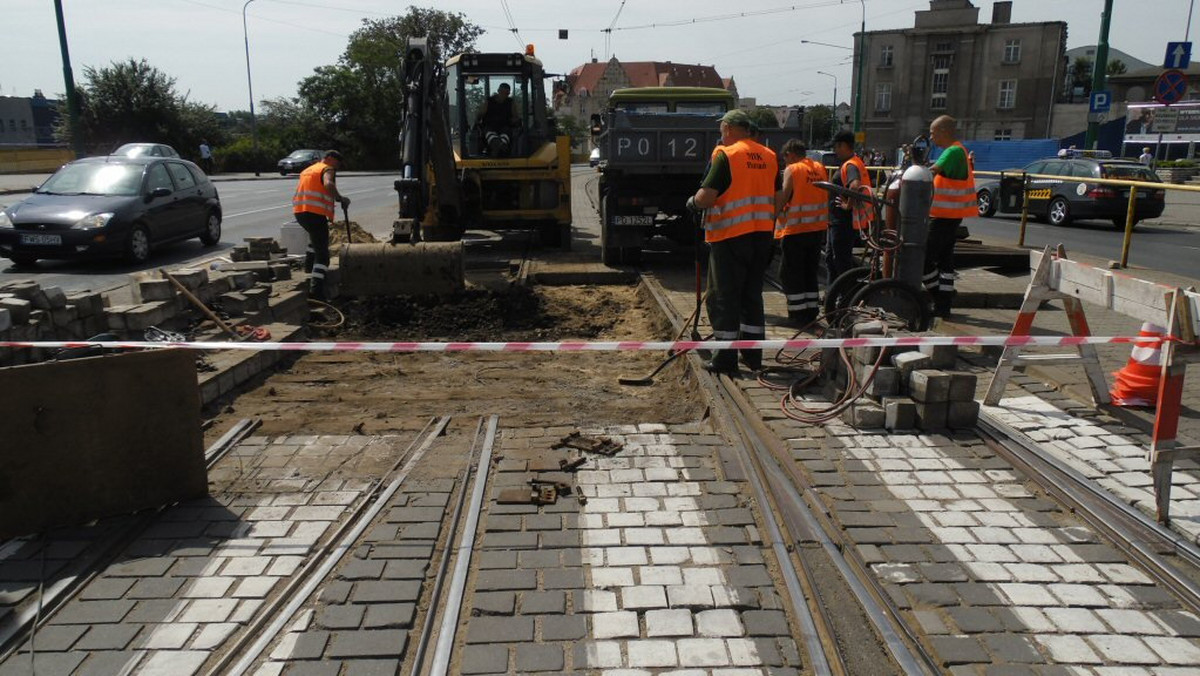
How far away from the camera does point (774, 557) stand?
12.9 ft

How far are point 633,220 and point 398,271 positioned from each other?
3.60 m

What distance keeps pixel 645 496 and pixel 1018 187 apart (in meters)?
16.4

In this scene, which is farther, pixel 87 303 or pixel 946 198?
pixel 946 198

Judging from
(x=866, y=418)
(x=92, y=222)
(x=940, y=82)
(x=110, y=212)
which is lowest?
(x=866, y=418)

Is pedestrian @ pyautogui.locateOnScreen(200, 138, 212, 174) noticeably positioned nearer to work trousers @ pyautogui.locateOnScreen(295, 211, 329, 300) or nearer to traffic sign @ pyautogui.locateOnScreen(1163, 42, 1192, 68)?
work trousers @ pyautogui.locateOnScreen(295, 211, 329, 300)

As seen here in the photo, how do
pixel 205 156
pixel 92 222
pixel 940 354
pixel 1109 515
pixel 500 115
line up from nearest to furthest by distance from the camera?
1. pixel 1109 515
2. pixel 940 354
3. pixel 92 222
4. pixel 500 115
5. pixel 205 156

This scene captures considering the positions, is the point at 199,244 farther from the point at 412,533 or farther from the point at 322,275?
the point at 412,533

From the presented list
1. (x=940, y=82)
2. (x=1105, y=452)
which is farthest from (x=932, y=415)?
(x=940, y=82)

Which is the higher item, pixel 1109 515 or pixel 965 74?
pixel 965 74

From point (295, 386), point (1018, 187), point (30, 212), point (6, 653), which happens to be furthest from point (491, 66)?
point (6, 653)

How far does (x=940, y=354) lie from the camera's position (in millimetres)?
5883

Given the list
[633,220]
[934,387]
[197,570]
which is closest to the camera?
[197,570]

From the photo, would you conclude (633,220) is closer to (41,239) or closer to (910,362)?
(910,362)

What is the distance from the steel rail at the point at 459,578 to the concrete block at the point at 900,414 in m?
2.63
